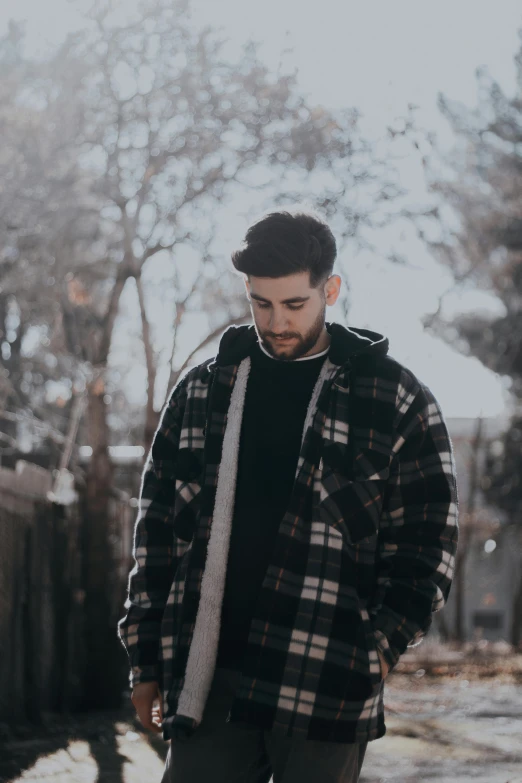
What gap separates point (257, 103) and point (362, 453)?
426 inches

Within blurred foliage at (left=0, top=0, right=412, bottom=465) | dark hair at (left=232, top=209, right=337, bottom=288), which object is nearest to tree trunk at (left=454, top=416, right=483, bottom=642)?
blurred foliage at (left=0, top=0, right=412, bottom=465)

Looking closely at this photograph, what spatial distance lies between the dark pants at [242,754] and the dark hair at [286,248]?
3.27ft

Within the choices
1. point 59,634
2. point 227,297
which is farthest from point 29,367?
point 59,634

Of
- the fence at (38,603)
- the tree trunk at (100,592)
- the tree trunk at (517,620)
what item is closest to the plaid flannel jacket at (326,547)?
the fence at (38,603)

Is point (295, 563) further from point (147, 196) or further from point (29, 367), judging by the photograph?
point (29, 367)

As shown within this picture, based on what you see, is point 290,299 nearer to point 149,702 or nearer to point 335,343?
point 335,343

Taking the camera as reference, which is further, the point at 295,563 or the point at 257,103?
the point at 257,103

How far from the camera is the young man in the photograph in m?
2.66

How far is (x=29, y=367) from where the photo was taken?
2348cm

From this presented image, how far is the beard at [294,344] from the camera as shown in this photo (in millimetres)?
2920

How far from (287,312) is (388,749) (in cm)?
552

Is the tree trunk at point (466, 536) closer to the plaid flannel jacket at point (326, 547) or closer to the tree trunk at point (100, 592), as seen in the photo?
the tree trunk at point (100, 592)

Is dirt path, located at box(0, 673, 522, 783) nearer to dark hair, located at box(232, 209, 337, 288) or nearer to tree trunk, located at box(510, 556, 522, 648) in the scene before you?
dark hair, located at box(232, 209, 337, 288)

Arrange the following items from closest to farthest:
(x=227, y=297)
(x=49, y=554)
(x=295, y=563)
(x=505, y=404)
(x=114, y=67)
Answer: (x=295, y=563) → (x=49, y=554) → (x=114, y=67) → (x=227, y=297) → (x=505, y=404)
